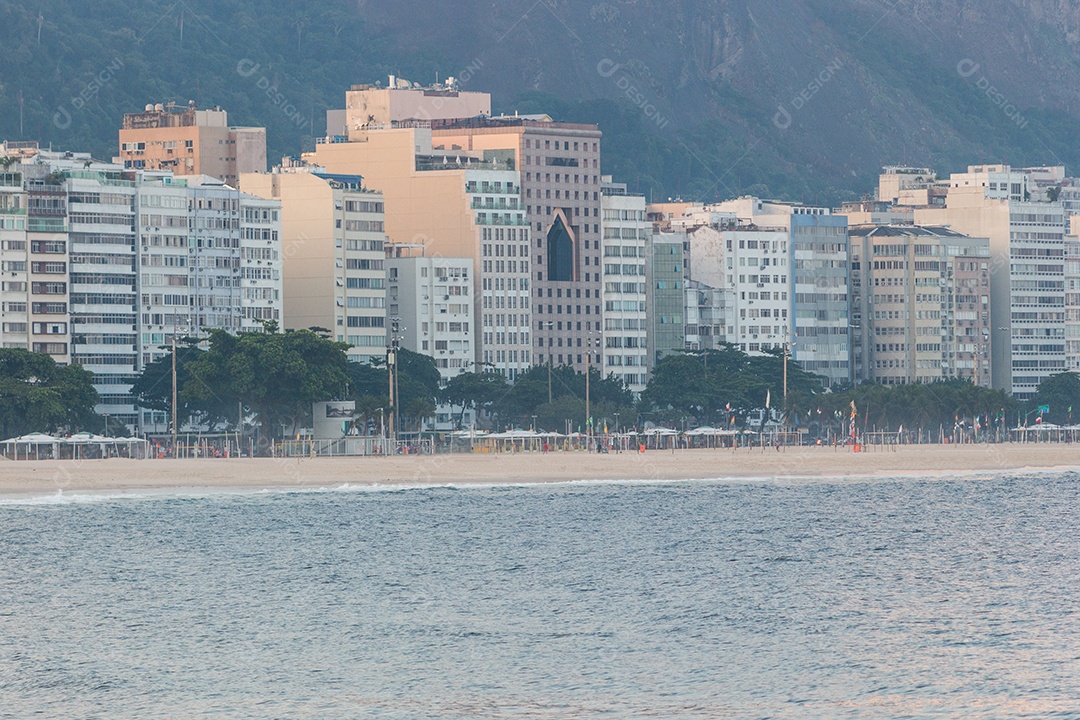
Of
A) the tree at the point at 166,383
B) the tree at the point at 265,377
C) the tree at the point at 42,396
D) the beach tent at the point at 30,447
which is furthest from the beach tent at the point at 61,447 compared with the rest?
the tree at the point at 166,383

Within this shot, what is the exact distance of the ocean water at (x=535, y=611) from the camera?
2392 inches

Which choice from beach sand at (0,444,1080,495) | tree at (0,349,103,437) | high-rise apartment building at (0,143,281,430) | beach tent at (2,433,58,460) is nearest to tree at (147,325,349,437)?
tree at (0,349,103,437)

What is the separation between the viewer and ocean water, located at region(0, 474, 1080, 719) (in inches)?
2392

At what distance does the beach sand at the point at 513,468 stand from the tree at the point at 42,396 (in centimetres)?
1269

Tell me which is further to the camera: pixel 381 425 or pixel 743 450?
pixel 743 450

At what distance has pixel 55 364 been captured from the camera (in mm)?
166125

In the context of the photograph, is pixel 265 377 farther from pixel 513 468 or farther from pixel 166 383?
pixel 513 468

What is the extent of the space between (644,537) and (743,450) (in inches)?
2898

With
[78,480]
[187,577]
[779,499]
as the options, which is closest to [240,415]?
[78,480]

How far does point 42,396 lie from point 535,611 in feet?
278

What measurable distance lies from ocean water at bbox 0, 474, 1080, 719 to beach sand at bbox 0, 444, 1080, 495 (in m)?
6.42

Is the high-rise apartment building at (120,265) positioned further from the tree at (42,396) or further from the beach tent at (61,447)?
the beach tent at (61,447)

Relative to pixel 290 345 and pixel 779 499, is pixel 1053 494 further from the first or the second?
Answer: pixel 290 345

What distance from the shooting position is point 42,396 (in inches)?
6161
